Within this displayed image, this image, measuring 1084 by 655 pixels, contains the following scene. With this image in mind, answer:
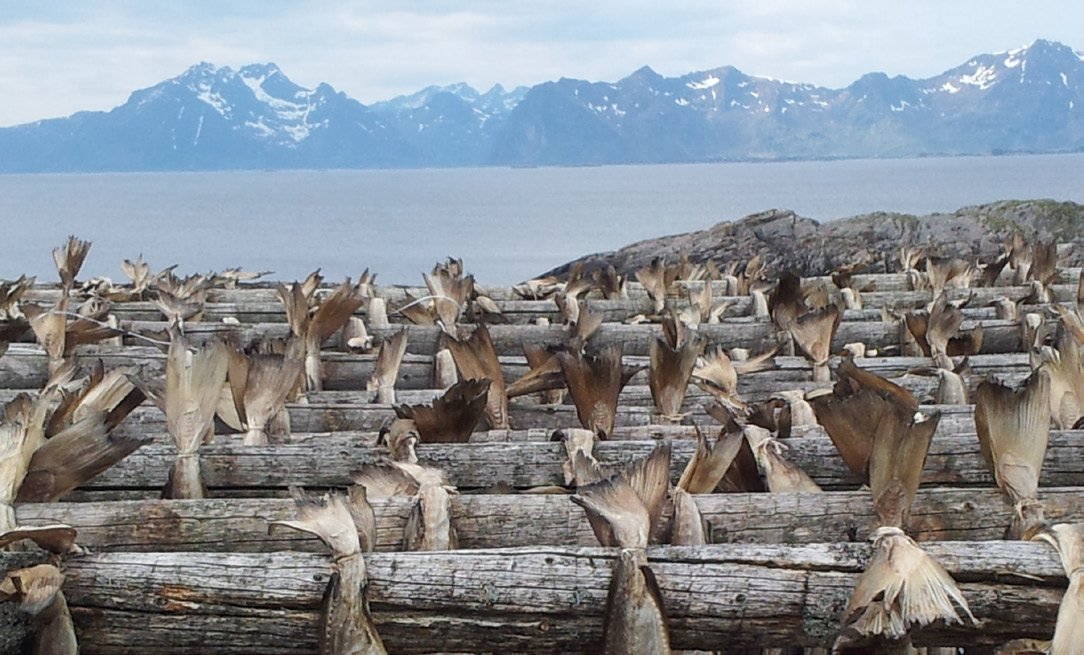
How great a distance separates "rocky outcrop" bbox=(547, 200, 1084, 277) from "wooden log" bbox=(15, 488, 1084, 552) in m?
7.74

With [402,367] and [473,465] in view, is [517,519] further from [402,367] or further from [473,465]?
[402,367]

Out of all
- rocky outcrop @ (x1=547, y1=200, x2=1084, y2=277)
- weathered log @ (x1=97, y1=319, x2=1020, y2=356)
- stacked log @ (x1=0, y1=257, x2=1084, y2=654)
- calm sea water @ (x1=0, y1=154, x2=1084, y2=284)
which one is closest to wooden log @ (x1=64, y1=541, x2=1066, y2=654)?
stacked log @ (x1=0, y1=257, x2=1084, y2=654)

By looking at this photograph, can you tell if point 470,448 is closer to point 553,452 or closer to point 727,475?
point 553,452

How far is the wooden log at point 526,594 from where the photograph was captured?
6.93ft

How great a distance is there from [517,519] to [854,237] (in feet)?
30.0

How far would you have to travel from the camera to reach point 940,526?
96.2 inches

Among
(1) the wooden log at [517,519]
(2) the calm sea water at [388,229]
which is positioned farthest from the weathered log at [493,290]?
(2) the calm sea water at [388,229]

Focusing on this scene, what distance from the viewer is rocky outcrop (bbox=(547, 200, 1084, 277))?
10.3 m

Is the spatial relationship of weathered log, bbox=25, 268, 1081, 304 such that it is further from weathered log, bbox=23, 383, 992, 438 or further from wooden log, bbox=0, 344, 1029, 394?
weathered log, bbox=23, 383, 992, 438

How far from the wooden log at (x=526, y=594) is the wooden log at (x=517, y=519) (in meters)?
0.20

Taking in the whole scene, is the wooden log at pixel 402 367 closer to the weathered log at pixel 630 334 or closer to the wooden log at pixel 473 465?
the weathered log at pixel 630 334

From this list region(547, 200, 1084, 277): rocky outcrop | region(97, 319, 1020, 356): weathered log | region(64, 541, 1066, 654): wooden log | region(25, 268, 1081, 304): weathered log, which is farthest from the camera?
region(547, 200, 1084, 277): rocky outcrop

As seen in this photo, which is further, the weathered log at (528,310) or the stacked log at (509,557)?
the weathered log at (528,310)

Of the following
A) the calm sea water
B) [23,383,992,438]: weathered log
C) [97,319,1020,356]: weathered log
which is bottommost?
the calm sea water
